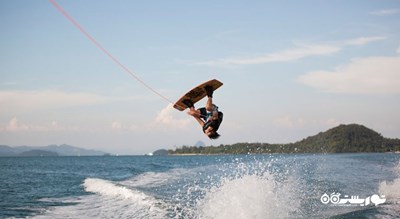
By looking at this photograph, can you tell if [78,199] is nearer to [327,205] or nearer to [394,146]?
[327,205]

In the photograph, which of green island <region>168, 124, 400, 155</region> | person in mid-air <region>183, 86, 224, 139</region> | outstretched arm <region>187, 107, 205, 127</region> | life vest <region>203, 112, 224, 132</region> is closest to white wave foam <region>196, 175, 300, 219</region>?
person in mid-air <region>183, 86, 224, 139</region>

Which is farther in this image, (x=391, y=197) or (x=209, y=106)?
(x=391, y=197)

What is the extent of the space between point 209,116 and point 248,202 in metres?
3.42

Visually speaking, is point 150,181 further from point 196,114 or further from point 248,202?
point 196,114

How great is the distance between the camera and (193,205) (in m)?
16.7

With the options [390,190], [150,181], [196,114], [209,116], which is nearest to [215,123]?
[209,116]

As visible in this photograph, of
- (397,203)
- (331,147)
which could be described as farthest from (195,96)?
(331,147)

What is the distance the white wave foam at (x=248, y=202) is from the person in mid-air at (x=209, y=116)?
2615mm

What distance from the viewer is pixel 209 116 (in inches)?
483

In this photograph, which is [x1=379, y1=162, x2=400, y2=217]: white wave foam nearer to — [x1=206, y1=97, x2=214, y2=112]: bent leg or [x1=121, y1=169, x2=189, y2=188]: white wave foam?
[x1=206, y1=97, x2=214, y2=112]: bent leg

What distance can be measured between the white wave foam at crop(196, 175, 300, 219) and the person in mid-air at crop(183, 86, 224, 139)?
8.58 ft

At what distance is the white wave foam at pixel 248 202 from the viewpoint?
43.1ft

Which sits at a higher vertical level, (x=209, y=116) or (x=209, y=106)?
(x=209, y=106)

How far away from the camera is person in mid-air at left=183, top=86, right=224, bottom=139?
12180mm
